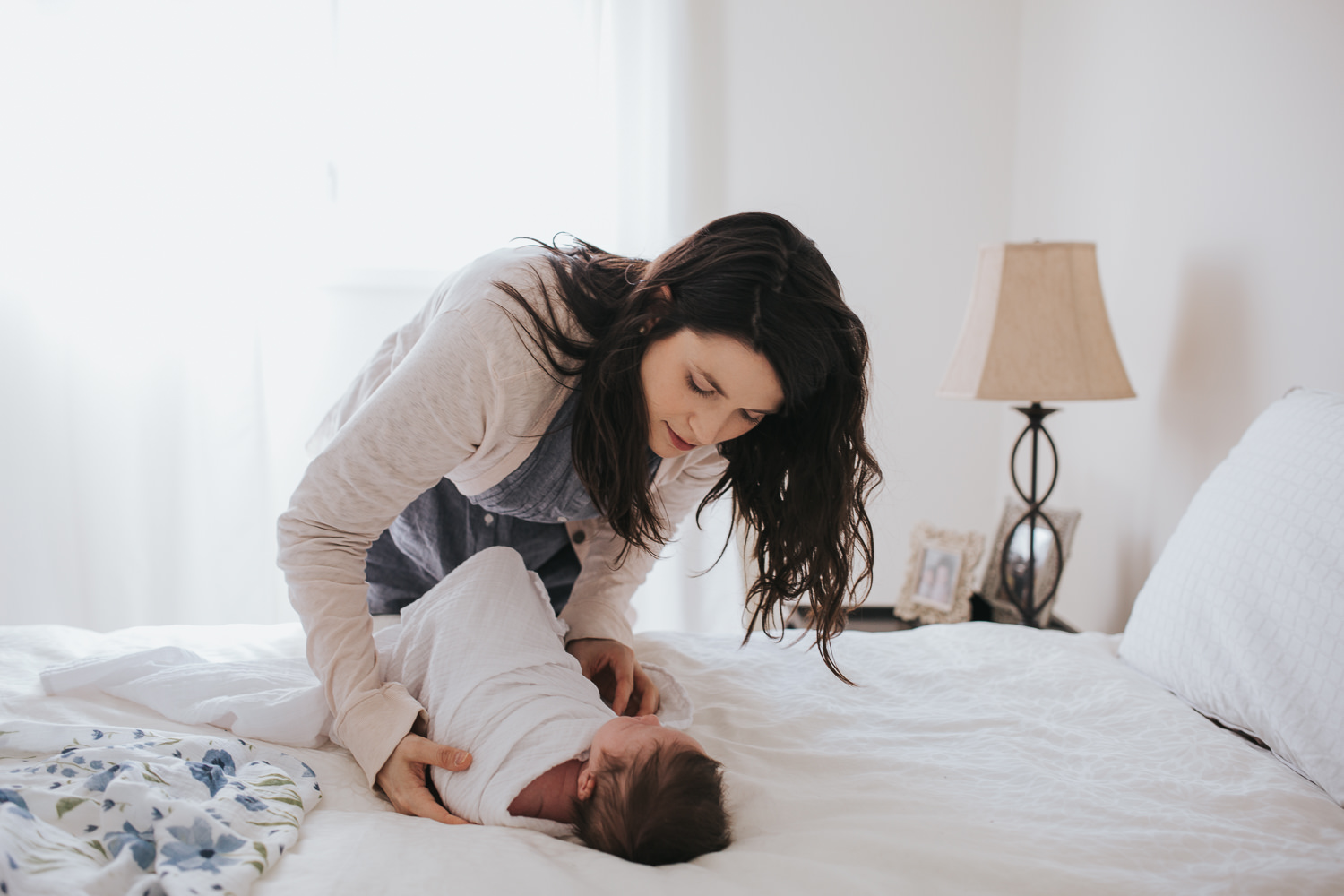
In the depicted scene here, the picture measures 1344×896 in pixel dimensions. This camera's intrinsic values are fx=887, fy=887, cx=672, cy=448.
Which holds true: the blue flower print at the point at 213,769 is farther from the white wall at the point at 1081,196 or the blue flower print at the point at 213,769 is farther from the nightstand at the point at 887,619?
the nightstand at the point at 887,619

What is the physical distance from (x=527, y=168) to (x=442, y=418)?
5.20 feet

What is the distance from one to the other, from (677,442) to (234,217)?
66.4 inches

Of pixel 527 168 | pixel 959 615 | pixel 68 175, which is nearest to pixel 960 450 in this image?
pixel 959 615

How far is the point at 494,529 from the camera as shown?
1.30 m

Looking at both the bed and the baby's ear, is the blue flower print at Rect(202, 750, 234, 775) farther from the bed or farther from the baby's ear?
the baby's ear

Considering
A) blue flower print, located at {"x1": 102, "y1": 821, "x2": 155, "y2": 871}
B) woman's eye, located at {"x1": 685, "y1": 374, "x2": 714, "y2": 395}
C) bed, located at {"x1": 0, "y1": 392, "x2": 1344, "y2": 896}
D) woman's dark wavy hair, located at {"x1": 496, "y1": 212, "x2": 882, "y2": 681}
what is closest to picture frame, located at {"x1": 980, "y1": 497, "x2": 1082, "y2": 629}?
bed, located at {"x1": 0, "y1": 392, "x2": 1344, "y2": 896}

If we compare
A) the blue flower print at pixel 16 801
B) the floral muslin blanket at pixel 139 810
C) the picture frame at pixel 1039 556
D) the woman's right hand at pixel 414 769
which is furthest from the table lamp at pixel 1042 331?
the blue flower print at pixel 16 801

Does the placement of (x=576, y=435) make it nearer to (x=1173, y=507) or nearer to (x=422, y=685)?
(x=422, y=685)

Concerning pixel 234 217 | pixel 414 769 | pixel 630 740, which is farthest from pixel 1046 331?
pixel 234 217

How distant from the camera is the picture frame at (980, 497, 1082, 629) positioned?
1.85 m

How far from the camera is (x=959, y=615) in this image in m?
1.94

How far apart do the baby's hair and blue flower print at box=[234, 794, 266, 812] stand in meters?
0.28

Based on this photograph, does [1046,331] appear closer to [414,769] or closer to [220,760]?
[414,769]

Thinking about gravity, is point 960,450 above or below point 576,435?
below
